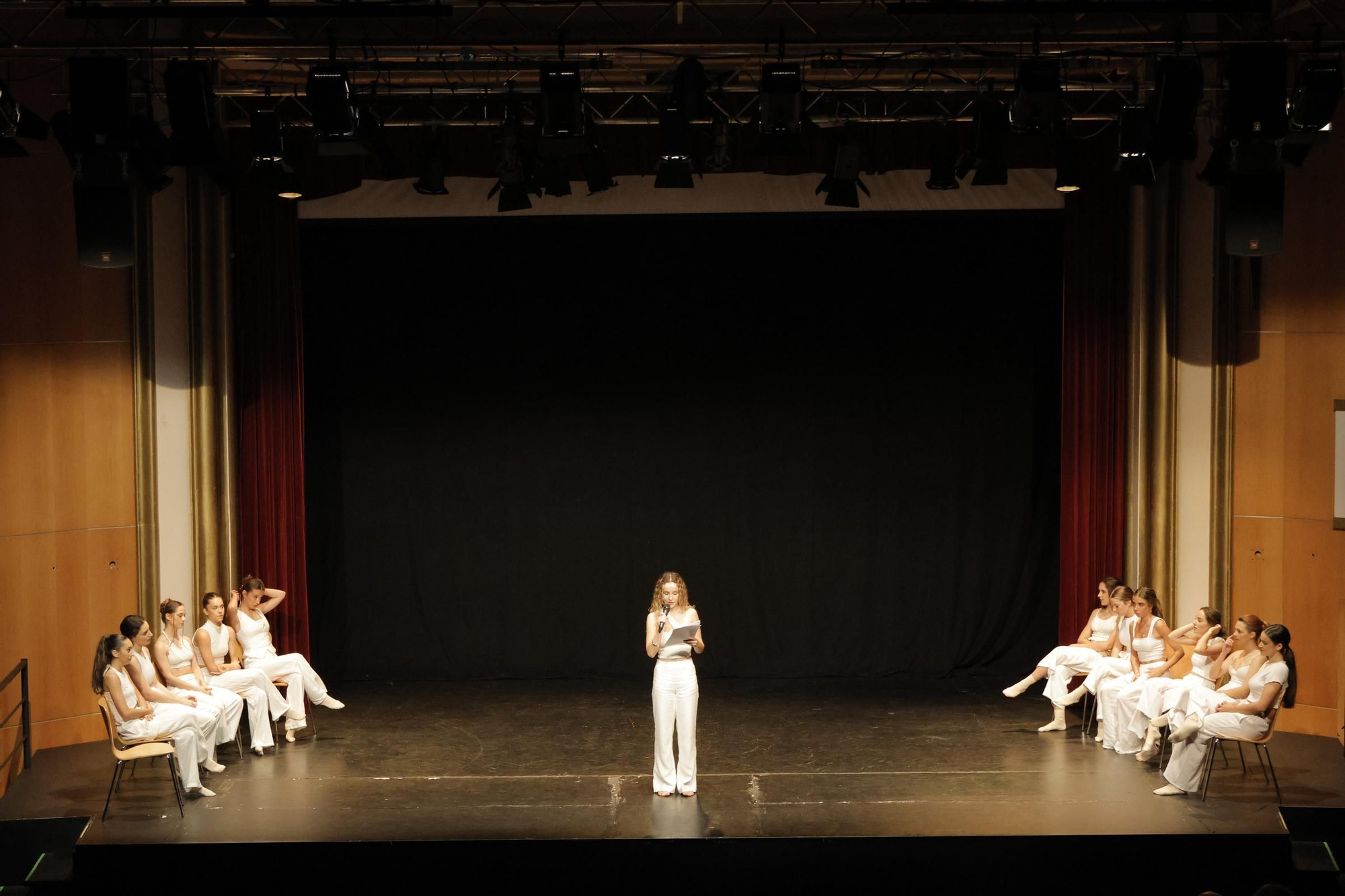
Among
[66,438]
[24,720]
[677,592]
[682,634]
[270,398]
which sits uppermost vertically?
[270,398]

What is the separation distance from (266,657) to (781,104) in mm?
4710

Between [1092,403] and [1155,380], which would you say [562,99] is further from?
[1155,380]

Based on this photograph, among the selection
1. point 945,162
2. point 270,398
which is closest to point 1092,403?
point 945,162

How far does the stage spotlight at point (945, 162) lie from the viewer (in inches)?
326

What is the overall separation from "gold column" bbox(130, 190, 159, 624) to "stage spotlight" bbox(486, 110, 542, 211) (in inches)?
96.2

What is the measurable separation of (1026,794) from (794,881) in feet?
4.81

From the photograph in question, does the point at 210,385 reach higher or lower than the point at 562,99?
lower

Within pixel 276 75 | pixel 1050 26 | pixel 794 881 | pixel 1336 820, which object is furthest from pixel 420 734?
pixel 1050 26

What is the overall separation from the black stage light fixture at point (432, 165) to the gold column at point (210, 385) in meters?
1.69

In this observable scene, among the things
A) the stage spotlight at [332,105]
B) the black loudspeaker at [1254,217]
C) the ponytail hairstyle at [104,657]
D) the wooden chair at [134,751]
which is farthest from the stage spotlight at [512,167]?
the black loudspeaker at [1254,217]

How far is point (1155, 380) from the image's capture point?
30.7ft

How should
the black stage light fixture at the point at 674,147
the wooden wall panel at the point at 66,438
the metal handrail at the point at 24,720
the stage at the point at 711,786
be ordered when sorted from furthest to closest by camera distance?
the wooden wall panel at the point at 66,438
the metal handrail at the point at 24,720
the black stage light fixture at the point at 674,147
the stage at the point at 711,786

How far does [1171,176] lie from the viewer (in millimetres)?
9250

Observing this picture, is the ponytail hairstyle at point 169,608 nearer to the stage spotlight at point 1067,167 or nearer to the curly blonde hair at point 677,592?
the curly blonde hair at point 677,592
